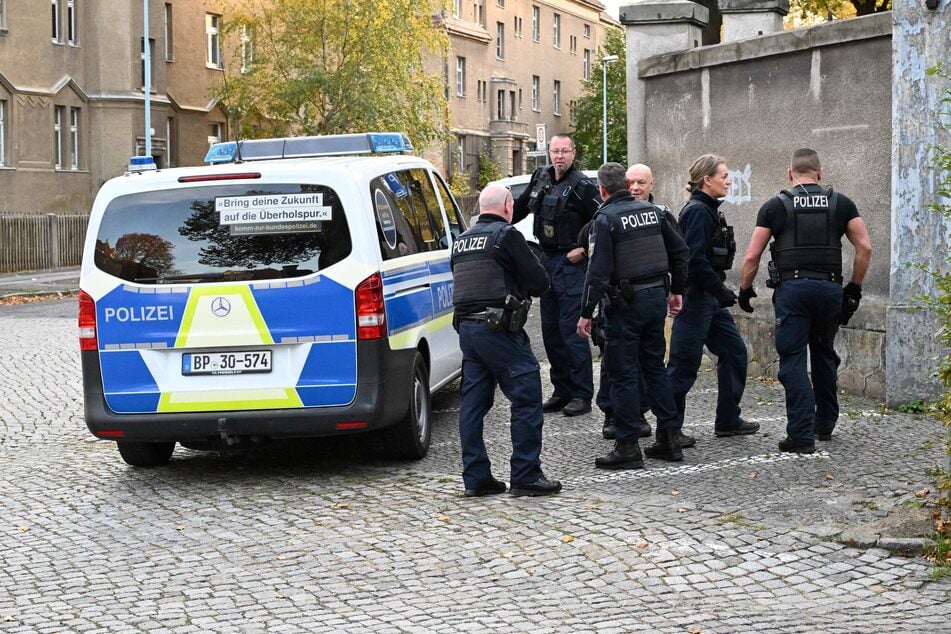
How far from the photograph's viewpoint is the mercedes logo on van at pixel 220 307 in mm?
7773

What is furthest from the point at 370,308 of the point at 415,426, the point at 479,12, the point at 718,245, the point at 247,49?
the point at 479,12

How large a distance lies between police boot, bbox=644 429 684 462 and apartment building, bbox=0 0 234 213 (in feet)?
102

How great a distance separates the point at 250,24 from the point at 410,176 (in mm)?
33517

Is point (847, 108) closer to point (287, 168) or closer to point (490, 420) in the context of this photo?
point (490, 420)

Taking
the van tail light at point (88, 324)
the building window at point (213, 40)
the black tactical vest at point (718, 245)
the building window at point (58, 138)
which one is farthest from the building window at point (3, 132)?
the black tactical vest at point (718, 245)

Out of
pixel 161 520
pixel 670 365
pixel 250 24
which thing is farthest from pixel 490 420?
pixel 250 24

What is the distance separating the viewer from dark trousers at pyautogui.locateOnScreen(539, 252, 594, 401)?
9.99m

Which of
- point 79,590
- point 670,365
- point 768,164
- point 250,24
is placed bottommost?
point 79,590

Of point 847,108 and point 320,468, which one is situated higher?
point 847,108

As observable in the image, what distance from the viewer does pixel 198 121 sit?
1729 inches

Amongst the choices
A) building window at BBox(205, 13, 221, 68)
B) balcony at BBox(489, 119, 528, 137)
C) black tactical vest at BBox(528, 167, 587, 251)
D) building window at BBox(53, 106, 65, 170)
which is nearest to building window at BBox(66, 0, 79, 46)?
building window at BBox(53, 106, 65, 170)

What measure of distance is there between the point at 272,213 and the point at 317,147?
217 cm

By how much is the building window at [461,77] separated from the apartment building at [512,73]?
0.16ft

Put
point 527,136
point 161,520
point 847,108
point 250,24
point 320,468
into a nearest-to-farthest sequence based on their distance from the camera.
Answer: point 161,520
point 320,468
point 847,108
point 250,24
point 527,136
